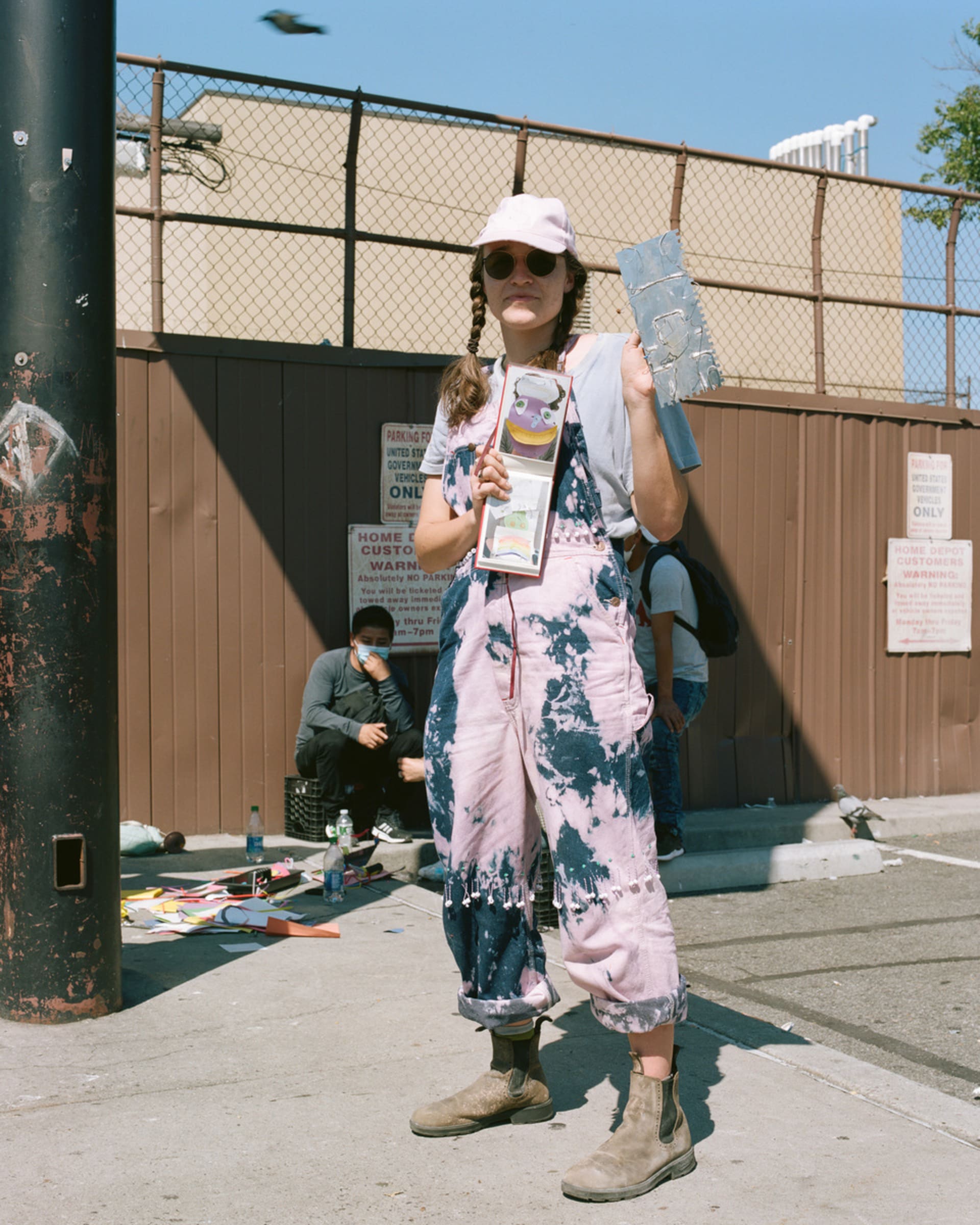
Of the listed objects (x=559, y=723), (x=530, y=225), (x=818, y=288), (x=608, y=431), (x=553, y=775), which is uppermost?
(x=818, y=288)

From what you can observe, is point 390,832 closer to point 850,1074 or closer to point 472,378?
point 850,1074

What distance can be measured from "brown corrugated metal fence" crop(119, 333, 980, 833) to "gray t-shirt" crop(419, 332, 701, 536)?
491 centimetres

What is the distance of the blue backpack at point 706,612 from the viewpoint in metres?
7.04

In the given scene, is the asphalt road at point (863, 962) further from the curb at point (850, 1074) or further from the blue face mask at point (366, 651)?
the blue face mask at point (366, 651)

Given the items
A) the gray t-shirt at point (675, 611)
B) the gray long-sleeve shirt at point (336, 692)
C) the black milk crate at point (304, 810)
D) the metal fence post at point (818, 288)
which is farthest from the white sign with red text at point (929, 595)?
the black milk crate at point (304, 810)

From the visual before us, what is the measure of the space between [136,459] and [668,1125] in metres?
5.48

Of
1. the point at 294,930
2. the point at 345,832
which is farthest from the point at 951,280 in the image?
the point at 294,930

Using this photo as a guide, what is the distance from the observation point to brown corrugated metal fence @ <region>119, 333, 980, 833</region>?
24.5 feet

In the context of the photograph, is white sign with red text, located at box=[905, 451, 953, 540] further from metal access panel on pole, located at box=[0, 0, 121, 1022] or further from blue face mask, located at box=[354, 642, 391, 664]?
metal access panel on pole, located at box=[0, 0, 121, 1022]

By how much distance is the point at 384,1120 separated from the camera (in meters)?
3.12

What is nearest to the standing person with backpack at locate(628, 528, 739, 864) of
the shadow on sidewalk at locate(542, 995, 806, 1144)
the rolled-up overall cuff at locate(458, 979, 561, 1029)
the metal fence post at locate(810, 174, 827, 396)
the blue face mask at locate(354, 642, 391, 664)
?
the blue face mask at locate(354, 642, 391, 664)

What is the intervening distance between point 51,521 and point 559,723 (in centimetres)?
174

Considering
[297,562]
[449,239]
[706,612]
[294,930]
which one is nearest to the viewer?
[294,930]

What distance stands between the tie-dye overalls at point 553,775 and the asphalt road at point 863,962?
1.65 m
